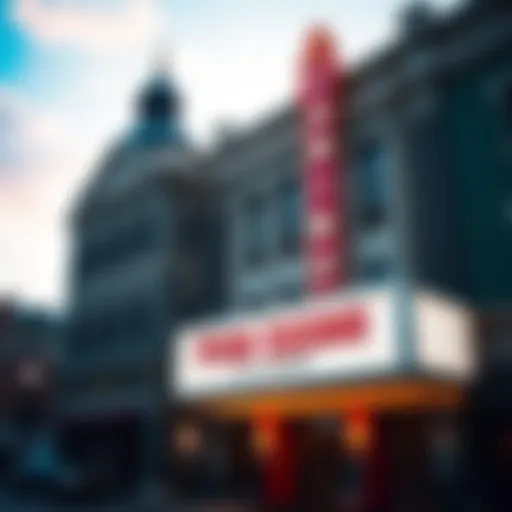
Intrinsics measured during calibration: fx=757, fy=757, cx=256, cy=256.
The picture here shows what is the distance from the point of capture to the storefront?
14406 mm

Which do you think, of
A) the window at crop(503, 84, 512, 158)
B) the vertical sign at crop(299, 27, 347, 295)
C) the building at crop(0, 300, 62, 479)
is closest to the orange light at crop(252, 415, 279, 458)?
the vertical sign at crop(299, 27, 347, 295)

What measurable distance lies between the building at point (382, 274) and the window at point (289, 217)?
35cm

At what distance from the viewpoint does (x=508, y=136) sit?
17219 millimetres

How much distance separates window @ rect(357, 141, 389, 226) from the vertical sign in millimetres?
721

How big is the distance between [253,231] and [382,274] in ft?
19.6

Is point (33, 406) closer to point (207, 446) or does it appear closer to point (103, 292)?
point (103, 292)

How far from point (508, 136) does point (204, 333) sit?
339 inches

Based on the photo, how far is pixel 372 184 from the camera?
2025cm

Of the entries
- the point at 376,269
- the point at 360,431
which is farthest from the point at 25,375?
the point at 360,431

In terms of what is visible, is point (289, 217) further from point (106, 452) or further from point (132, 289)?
point (106, 452)

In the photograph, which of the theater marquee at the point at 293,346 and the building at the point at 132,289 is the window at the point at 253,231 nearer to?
the building at the point at 132,289

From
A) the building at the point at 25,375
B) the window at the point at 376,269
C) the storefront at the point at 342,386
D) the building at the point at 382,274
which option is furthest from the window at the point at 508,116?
the building at the point at 25,375

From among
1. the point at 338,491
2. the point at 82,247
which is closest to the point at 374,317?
the point at 338,491

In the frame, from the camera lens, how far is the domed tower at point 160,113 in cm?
3148
